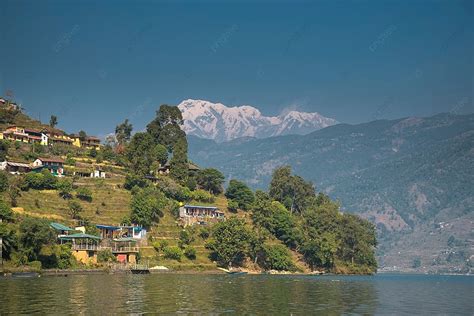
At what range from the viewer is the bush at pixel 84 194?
133m

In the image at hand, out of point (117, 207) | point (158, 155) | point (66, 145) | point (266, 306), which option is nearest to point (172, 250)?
point (117, 207)

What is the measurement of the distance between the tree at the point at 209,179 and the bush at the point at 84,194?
40848 mm

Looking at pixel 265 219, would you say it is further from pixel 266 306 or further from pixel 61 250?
pixel 266 306

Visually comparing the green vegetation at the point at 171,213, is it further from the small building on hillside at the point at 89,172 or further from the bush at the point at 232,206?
the small building on hillside at the point at 89,172

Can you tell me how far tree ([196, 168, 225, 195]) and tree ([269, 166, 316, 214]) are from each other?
21.7 meters

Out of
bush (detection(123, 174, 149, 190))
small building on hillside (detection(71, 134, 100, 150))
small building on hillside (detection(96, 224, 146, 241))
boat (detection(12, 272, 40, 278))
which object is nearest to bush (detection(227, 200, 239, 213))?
bush (detection(123, 174, 149, 190))

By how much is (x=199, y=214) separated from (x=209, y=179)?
753 inches

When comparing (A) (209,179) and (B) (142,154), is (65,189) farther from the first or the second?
(A) (209,179)

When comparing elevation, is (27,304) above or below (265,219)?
below

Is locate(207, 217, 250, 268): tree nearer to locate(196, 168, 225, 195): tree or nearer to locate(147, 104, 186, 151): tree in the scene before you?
locate(196, 168, 225, 195): tree

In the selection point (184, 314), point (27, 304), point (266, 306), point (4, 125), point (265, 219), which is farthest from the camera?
point (4, 125)

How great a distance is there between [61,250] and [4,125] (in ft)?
226

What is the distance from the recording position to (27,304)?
51844 mm

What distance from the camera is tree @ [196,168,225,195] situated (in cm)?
16875
